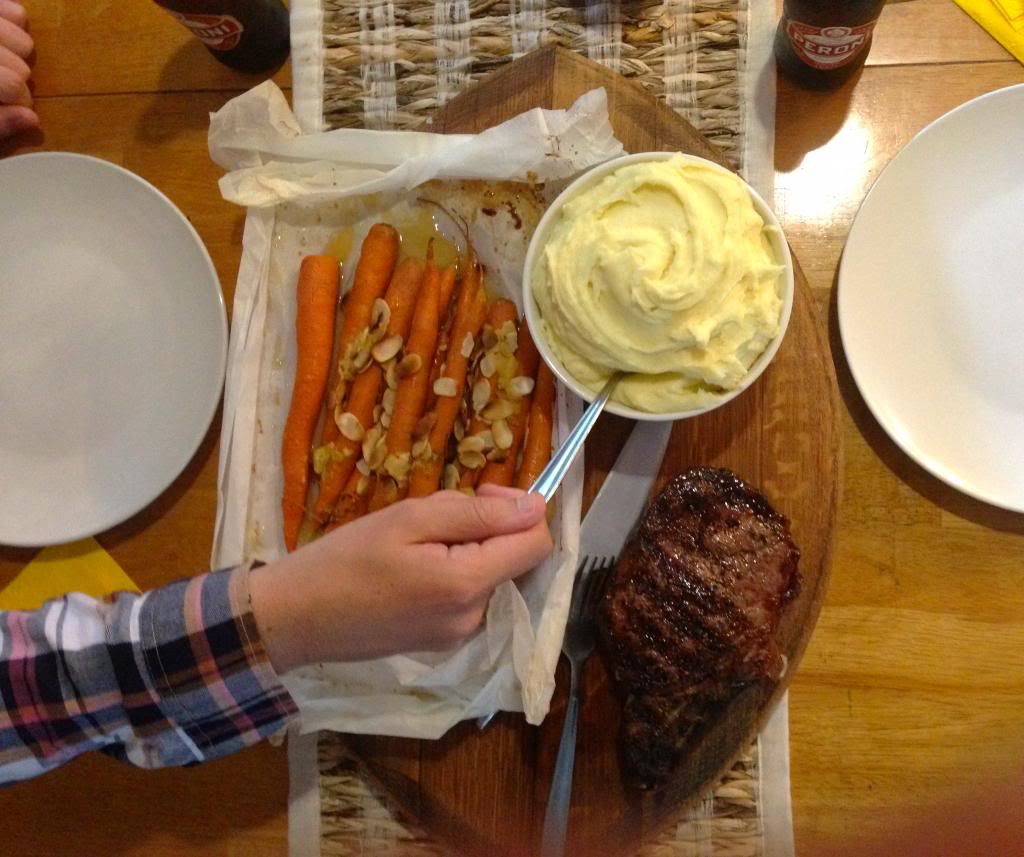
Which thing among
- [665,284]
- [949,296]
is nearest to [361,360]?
[665,284]

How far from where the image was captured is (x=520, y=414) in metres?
1.17

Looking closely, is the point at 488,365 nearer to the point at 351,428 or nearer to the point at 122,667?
the point at 351,428

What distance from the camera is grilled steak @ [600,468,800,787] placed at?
3.36ft

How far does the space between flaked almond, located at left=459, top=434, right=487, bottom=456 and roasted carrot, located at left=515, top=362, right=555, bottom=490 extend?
0.23ft

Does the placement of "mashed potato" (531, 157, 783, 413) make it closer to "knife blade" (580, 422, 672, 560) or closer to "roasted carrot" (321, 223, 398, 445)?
"knife blade" (580, 422, 672, 560)

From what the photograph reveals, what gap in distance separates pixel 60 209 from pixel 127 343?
0.80 ft

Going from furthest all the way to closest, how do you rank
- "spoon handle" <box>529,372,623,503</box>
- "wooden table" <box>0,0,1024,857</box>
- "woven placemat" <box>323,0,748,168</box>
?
"woven placemat" <box>323,0,748,168</box>, "wooden table" <box>0,0,1024,857</box>, "spoon handle" <box>529,372,623,503</box>

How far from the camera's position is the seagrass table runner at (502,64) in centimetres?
113

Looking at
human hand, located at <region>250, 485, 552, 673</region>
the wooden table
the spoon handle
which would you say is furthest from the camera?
the wooden table

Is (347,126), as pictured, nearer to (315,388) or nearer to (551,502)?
(315,388)

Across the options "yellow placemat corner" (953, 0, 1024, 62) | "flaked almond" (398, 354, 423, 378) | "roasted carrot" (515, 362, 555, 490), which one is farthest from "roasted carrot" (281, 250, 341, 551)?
"yellow placemat corner" (953, 0, 1024, 62)

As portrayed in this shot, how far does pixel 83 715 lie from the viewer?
95 centimetres

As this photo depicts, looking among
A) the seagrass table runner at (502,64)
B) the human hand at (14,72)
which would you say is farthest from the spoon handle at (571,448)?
the human hand at (14,72)

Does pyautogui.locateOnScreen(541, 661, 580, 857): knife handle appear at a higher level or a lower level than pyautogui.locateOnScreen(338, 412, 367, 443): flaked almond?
lower
